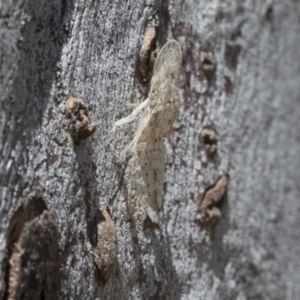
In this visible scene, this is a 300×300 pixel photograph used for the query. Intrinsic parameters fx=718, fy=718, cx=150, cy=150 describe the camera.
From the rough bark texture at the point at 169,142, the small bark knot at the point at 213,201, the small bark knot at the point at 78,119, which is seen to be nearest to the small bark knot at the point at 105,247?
the rough bark texture at the point at 169,142

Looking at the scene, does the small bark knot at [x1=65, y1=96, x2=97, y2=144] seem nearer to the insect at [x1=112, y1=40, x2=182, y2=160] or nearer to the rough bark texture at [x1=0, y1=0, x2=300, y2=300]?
the rough bark texture at [x1=0, y1=0, x2=300, y2=300]

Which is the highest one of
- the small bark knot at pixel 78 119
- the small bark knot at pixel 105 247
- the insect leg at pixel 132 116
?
the insect leg at pixel 132 116

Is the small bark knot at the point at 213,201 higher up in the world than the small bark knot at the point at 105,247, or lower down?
higher up

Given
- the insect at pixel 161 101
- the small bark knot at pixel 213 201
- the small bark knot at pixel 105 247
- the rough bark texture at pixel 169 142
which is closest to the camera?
the rough bark texture at pixel 169 142

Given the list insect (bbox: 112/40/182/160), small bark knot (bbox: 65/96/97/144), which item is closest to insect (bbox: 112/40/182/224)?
insect (bbox: 112/40/182/160)

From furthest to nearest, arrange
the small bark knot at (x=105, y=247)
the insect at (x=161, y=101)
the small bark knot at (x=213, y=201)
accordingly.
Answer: the small bark knot at (x=213, y=201), the insect at (x=161, y=101), the small bark knot at (x=105, y=247)

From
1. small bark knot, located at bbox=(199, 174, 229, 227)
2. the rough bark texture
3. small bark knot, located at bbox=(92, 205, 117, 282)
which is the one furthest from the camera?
small bark knot, located at bbox=(199, 174, 229, 227)

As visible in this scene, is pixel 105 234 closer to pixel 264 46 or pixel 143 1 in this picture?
pixel 143 1

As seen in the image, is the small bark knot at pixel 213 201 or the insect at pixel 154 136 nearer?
the insect at pixel 154 136

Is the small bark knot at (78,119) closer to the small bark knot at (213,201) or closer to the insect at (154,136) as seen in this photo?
the insect at (154,136)
